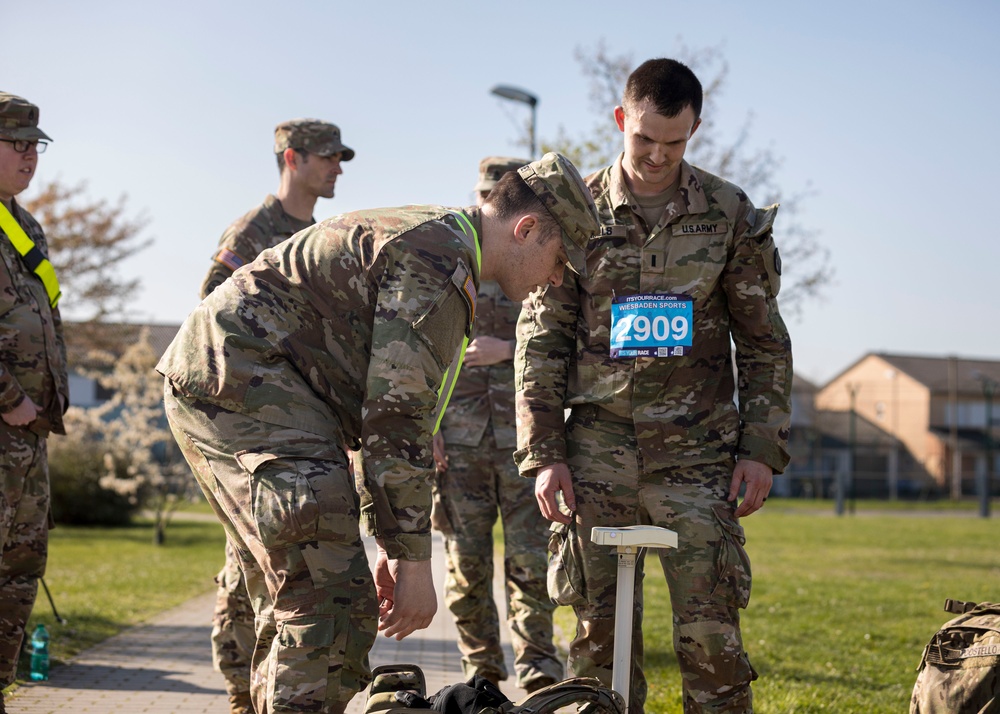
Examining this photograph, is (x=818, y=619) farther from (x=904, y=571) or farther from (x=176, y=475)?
(x=176, y=475)

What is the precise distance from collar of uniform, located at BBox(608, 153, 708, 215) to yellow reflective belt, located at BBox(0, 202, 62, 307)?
9.14 feet

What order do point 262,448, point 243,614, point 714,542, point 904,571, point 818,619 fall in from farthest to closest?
point 904,571
point 818,619
point 243,614
point 714,542
point 262,448

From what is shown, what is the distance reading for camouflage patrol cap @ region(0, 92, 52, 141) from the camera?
5148 mm

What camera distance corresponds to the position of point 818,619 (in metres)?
10.3

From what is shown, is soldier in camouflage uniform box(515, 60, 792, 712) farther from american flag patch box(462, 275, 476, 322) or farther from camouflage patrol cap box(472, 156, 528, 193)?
camouflage patrol cap box(472, 156, 528, 193)

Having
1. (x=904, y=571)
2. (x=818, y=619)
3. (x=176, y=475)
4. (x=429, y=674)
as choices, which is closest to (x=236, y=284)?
(x=429, y=674)

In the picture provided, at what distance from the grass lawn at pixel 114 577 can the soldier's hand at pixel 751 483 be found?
4.62 meters

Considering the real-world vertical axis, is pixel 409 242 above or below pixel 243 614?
above

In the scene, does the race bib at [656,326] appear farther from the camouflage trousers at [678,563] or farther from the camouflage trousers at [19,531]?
the camouflage trousers at [19,531]

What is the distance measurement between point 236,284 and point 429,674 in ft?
12.8

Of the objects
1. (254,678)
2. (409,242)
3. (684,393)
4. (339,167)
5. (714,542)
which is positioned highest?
(339,167)

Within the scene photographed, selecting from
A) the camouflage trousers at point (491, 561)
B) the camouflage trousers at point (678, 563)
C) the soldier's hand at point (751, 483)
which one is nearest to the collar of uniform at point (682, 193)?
the camouflage trousers at point (678, 563)

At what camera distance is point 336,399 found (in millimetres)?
3238

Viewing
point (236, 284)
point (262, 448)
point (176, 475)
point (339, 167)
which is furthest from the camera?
point (176, 475)
